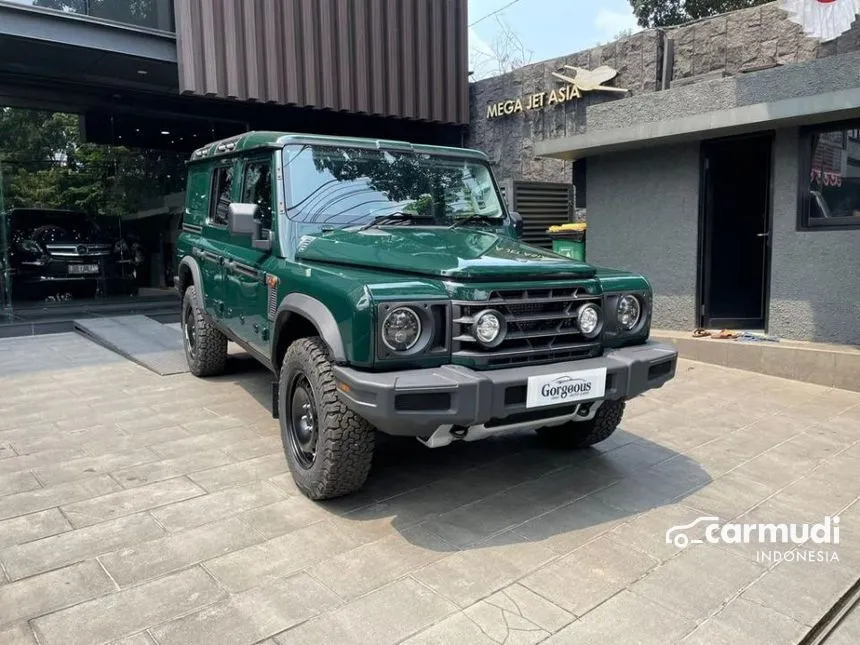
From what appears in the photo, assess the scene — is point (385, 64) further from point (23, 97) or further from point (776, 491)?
point (776, 491)

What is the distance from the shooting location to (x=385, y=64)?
10.1 m

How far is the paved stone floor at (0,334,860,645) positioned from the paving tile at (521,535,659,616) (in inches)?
0.4

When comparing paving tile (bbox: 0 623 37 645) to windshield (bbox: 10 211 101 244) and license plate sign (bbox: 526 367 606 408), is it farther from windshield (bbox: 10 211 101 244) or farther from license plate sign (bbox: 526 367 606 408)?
windshield (bbox: 10 211 101 244)

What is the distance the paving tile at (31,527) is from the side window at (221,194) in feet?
7.92

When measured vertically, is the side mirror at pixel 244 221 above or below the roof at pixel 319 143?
below

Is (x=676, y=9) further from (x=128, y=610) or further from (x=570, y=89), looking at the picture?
(x=128, y=610)

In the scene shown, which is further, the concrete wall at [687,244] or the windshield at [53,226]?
the windshield at [53,226]

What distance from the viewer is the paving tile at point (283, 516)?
10.3 feet

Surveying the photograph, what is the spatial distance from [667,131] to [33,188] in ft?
28.2

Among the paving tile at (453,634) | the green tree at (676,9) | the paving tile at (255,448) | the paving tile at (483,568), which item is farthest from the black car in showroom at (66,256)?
the green tree at (676,9)

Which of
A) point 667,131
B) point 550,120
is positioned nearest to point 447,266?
point 667,131

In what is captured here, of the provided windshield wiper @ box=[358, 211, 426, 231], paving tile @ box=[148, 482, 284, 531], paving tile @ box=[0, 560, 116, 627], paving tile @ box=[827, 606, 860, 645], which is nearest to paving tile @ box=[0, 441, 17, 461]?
paving tile @ box=[148, 482, 284, 531]

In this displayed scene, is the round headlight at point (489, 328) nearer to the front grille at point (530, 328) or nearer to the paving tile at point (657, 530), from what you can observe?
the front grille at point (530, 328)

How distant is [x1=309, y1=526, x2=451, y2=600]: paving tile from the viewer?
265 centimetres
